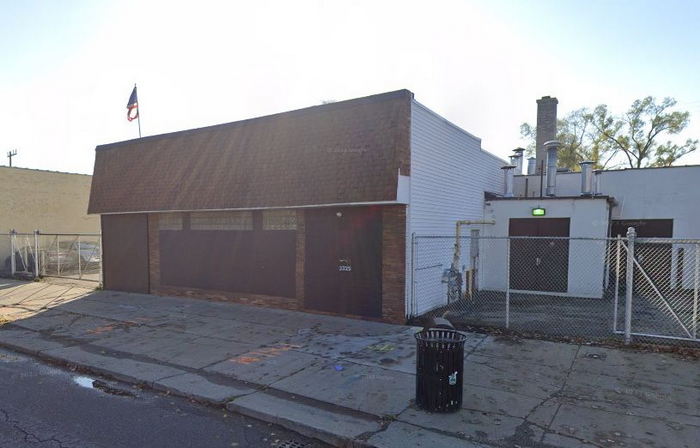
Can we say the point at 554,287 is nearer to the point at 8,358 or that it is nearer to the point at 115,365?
the point at 115,365

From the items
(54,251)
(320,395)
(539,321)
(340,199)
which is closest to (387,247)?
(340,199)

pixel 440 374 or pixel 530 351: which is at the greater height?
pixel 440 374

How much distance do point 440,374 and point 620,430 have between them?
2.03 metres

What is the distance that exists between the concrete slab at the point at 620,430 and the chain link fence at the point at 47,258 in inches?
713

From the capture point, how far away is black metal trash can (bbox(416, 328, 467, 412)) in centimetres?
527

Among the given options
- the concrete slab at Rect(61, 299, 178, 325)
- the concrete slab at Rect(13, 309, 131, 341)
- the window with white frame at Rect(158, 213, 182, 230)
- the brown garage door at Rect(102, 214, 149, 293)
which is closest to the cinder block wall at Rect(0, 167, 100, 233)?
the brown garage door at Rect(102, 214, 149, 293)

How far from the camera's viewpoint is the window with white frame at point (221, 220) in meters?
12.5

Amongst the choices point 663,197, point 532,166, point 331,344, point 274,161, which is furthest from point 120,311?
point 663,197

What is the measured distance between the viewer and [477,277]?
14586 mm

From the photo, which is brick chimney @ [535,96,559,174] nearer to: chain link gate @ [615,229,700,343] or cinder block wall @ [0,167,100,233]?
chain link gate @ [615,229,700,343]

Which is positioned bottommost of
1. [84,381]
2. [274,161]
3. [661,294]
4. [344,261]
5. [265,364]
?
[84,381]

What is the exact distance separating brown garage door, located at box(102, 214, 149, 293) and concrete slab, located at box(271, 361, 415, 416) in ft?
34.3

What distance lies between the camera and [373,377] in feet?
21.5

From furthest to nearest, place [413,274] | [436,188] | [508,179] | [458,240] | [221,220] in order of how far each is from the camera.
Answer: [508,179] → [221,220] → [458,240] → [436,188] → [413,274]
